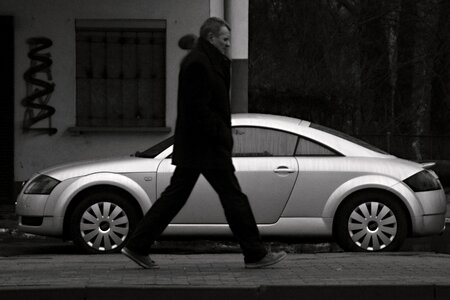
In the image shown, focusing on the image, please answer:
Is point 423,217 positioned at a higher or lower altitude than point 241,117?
lower

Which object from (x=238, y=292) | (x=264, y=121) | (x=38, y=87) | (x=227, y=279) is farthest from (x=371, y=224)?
(x=38, y=87)

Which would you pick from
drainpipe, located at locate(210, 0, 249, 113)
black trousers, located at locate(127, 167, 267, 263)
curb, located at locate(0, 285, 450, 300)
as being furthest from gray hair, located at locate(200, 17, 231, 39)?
drainpipe, located at locate(210, 0, 249, 113)

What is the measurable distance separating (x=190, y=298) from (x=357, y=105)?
2162cm

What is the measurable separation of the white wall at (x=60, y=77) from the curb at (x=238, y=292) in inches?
409

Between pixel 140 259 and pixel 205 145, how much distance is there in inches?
38.7

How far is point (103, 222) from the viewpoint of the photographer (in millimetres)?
12203

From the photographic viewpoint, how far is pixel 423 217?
1220 cm

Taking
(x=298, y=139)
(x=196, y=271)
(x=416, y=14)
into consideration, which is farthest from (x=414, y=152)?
(x=196, y=271)

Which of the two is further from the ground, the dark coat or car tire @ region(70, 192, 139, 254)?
the dark coat

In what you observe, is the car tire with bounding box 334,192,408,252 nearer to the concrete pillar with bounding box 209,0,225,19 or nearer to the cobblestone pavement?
the cobblestone pavement

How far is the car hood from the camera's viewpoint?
1230cm

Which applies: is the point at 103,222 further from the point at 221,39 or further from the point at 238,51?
the point at 238,51

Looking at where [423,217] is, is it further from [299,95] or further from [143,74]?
[299,95]

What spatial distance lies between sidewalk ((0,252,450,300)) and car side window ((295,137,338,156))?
187 centimetres
